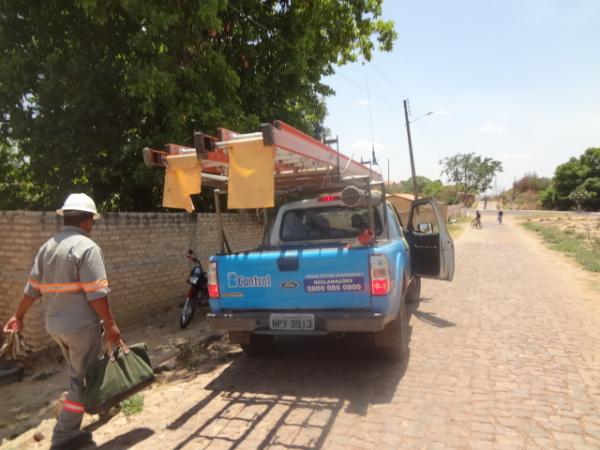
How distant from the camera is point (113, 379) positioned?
3.12 meters

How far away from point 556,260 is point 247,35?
41.2 feet

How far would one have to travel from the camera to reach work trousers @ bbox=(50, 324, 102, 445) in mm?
3023

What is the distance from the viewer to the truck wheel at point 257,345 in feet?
16.3

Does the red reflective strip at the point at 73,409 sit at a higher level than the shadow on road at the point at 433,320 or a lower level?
higher

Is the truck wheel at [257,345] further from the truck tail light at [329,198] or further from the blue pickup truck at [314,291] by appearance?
the truck tail light at [329,198]

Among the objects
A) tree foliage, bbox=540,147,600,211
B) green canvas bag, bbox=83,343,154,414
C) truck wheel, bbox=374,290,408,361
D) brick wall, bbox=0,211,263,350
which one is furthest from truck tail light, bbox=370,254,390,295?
tree foliage, bbox=540,147,600,211

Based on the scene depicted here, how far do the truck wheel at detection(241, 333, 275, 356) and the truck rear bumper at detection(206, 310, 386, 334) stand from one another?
2.46ft

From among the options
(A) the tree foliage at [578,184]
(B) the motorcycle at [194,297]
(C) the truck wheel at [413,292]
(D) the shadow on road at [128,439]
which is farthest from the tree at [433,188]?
(D) the shadow on road at [128,439]

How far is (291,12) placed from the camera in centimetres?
930

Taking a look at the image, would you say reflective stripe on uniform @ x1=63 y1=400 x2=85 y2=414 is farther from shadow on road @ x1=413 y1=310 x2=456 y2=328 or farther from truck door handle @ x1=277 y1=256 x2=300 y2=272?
shadow on road @ x1=413 y1=310 x2=456 y2=328

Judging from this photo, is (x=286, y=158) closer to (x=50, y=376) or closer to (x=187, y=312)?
(x=187, y=312)

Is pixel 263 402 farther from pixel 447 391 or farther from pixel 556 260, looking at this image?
pixel 556 260

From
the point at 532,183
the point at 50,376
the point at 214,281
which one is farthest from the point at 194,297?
the point at 532,183

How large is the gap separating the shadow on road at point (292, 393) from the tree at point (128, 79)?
4462 mm
